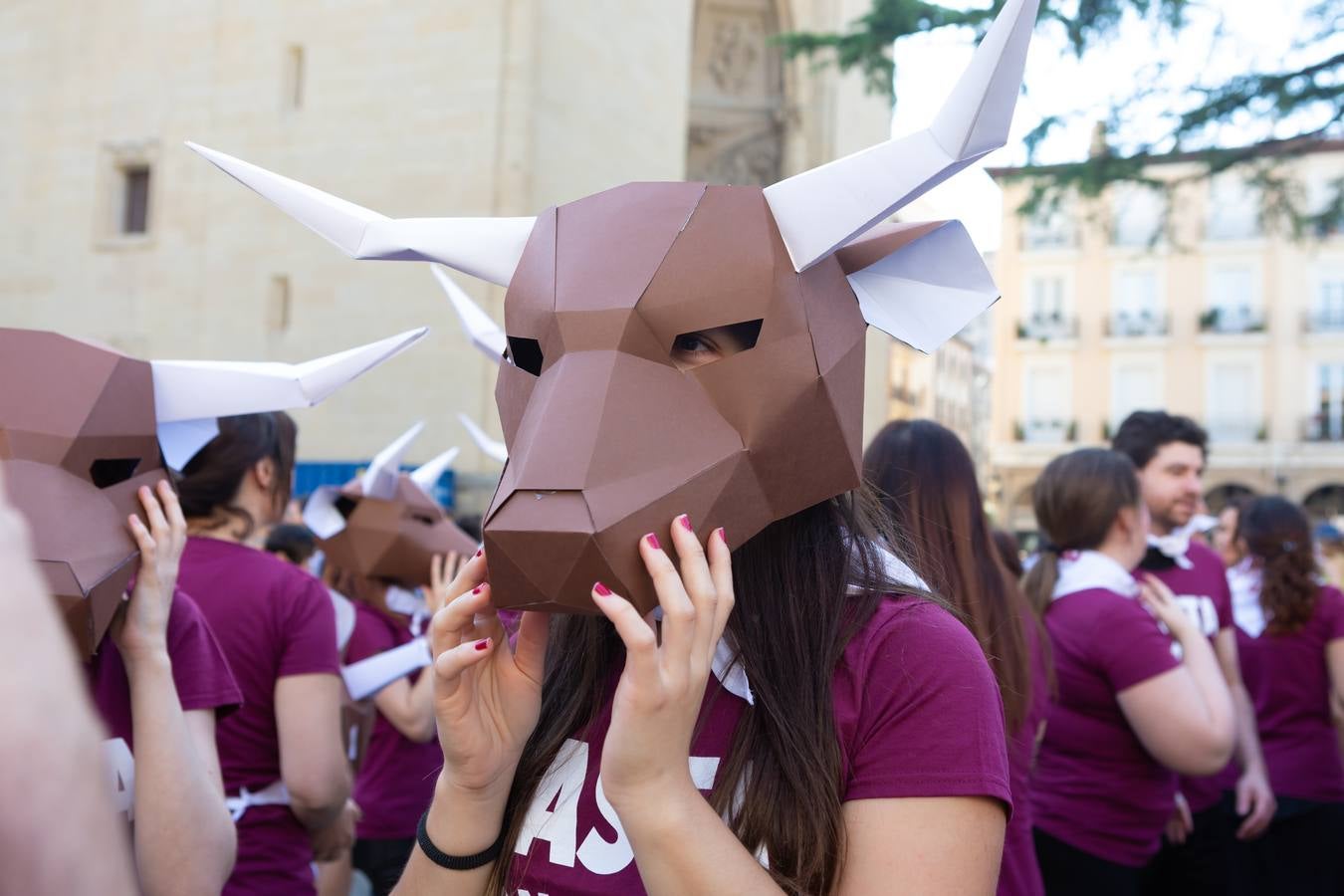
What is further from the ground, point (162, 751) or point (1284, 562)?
point (1284, 562)

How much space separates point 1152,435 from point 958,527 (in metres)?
1.99

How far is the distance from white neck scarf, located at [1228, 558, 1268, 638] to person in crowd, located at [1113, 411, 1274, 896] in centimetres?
34

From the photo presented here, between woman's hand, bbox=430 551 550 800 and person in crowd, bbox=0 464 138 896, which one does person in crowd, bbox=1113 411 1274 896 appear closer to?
woman's hand, bbox=430 551 550 800

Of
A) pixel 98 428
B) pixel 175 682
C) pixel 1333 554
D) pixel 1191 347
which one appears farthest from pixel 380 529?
pixel 1191 347

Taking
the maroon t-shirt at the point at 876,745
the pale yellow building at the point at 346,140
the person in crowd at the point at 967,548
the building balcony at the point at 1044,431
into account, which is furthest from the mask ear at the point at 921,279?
the building balcony at the point at 1044,431

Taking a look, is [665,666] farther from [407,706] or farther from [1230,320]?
[1230,320]

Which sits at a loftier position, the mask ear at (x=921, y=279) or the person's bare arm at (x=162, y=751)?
the mask ear at (x=921, y=279)

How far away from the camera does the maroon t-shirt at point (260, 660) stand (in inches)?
105

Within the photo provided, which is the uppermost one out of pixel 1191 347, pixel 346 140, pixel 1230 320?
pixel 1230 320

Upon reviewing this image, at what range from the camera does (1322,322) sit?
35000 millimetres

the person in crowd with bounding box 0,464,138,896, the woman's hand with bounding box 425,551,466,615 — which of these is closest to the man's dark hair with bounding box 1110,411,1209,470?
the woman's hand with bounding box 425,551,466,615

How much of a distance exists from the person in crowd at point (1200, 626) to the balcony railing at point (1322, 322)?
35.5 m

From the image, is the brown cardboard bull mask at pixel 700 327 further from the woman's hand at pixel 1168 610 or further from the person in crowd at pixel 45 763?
the woman's hand at pixel 1168 610

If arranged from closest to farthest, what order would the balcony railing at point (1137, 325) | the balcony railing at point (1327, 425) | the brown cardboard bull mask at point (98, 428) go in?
the brown cardboard bull mask at point (98, 428) → the balcony railing at point (1327, 425) → the balcony railing at point (1137, 325)
